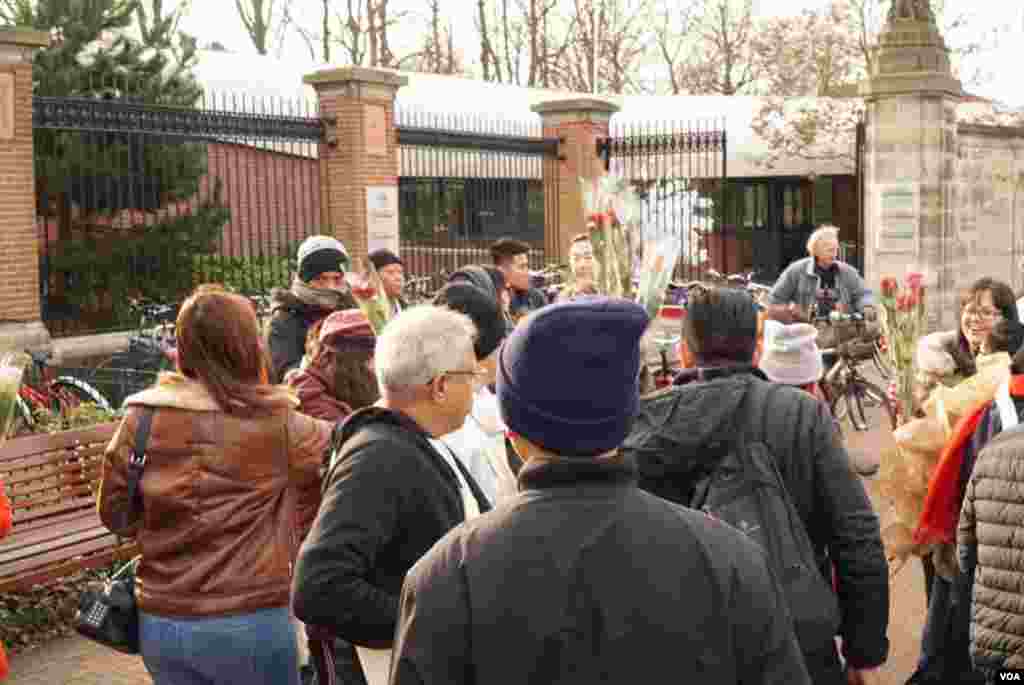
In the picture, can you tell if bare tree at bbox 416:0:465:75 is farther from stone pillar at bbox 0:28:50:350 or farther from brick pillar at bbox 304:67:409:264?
stone pillar at bbox 0:28:50:350

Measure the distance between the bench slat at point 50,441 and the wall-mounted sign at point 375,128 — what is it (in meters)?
9.40

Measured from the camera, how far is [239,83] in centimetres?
2408

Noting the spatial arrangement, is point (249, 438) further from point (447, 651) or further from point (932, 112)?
point (932, 112)

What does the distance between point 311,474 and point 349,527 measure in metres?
0.91

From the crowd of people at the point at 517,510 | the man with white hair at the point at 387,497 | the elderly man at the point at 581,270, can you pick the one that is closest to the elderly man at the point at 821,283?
the elderly man at the point at 581,270

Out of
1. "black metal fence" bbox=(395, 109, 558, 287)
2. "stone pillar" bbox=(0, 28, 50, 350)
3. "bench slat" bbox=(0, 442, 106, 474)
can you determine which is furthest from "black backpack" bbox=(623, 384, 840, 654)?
"black metal fence" bbox=(395, 109, 558, 287)

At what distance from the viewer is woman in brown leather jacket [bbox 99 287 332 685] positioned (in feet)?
12.3

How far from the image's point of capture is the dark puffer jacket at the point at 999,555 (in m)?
3.85

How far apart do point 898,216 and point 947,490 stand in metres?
11.5

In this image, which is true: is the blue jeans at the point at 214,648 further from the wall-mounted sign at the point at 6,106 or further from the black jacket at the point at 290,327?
the wall-mounted sign at the point at 6,106

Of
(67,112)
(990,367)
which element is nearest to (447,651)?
(990,367)

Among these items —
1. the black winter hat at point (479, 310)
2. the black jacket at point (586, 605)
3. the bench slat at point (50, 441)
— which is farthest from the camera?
the bench slat at point (50, 441)

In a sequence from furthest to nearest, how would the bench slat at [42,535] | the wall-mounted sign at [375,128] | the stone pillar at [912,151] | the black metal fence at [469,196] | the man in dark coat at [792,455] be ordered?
the black metal fence at [469,196] → the wall-mounted sign at [375,128] → the stone pillar at [912,151] → the bench slat at [42,535] → the man in dark coat at [792,455]

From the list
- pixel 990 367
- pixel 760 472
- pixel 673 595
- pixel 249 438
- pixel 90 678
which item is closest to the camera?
pixel 673 595
